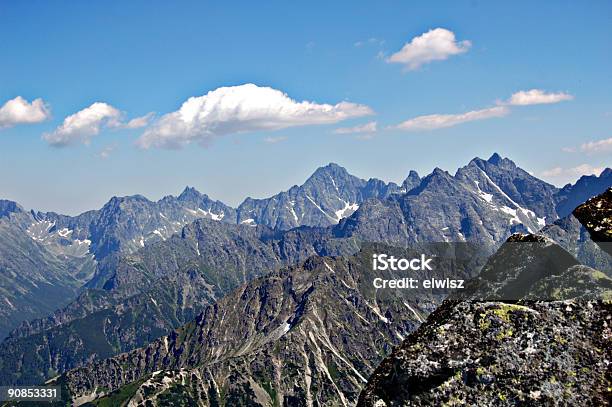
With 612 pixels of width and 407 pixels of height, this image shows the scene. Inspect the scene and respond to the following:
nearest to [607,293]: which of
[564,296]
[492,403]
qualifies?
[564,296]

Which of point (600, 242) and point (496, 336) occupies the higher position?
point (600, 242)

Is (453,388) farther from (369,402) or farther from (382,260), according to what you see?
(382,260)

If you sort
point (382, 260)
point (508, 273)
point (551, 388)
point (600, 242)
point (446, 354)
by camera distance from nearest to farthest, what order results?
point (551, 388) < point (446, 354) < point (600, 242) < point (508, 273) < point (382, 260)

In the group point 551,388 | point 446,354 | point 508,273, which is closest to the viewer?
point 551,388

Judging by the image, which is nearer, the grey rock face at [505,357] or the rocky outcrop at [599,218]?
the grey rock face at [505,357]

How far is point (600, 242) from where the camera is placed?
64.1 feet

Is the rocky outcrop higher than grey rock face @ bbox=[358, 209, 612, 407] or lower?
higher

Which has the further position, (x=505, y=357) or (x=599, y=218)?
(x=599, y=218)

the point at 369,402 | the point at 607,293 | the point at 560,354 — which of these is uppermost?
the point at 607,293

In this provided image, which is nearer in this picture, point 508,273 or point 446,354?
point 446,354

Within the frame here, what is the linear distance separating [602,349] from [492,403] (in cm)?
364

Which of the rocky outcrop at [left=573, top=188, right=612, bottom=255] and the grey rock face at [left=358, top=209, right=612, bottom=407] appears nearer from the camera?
the grey rock face at [left=358, top=209, right=612, bottom=407]

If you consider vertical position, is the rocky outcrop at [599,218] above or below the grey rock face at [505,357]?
above

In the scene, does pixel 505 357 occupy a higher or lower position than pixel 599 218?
lower
